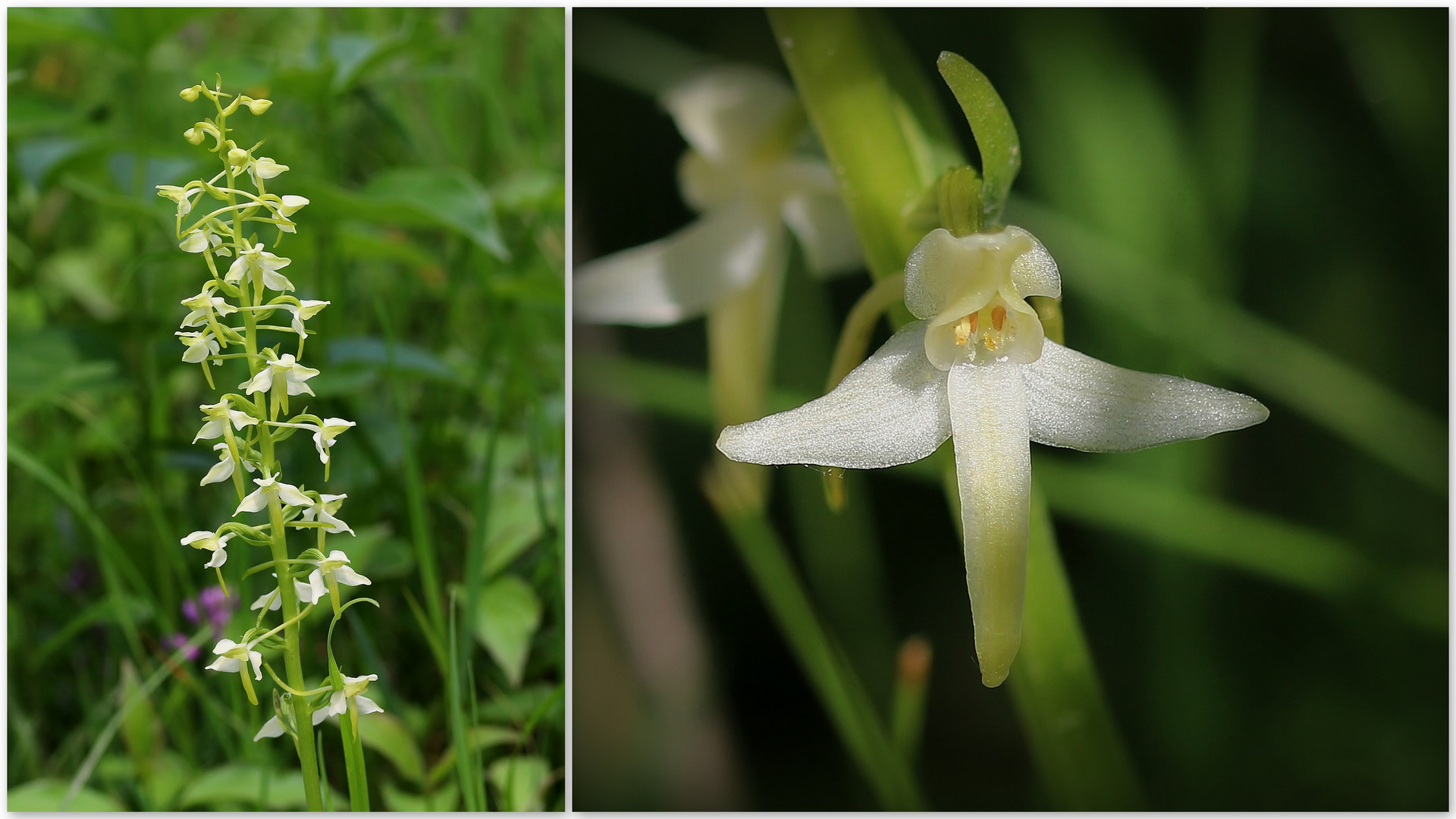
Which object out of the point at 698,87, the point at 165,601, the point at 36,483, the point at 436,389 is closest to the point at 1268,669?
the point at 698,87

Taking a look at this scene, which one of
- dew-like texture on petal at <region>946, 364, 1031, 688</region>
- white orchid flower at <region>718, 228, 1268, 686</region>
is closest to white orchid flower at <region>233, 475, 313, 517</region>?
white orchid flower at <region>718, 228, 1268, 686</region>

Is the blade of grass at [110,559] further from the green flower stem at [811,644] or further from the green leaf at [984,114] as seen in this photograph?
the green leaf at [984,114]

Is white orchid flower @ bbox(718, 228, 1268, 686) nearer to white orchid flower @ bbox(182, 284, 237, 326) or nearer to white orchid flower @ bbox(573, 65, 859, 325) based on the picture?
white orchid flower @ bbox(573, 65, 859, 325)

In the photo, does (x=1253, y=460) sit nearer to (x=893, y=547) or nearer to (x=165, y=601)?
(x=893, y=547)

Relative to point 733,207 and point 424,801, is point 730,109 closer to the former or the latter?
point 733,207

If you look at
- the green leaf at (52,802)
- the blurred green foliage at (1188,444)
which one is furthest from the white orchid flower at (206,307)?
the green leaf at (52,802)

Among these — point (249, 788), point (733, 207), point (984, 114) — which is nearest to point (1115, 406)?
point (984, 114)
